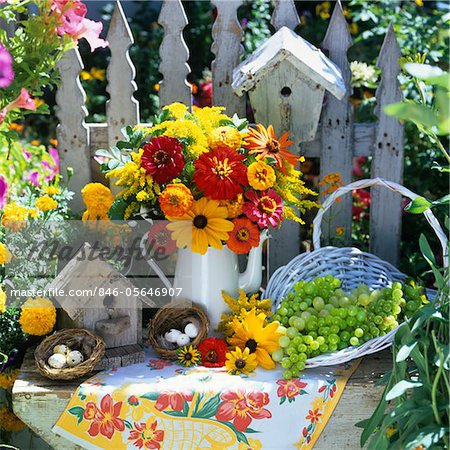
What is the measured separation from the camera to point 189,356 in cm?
222

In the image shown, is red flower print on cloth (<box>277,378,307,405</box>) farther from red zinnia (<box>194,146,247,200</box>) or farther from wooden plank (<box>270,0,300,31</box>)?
wooden plank (<box>270,0,300,31</box>)

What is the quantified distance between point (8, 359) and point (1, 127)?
0.69 metres

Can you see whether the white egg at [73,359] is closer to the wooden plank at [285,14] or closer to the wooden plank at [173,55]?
the wooden plank at [173,55]

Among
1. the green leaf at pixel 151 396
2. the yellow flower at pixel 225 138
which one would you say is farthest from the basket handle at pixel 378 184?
the green leaf at pixel 151 396

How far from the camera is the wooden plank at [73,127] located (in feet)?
8.96

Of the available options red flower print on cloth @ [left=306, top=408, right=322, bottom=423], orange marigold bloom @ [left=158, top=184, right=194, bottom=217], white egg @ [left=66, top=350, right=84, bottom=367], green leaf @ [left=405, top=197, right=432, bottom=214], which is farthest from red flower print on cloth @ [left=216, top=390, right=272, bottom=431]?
green leaf @ [left=405, top=197, right=432, bottom=214]

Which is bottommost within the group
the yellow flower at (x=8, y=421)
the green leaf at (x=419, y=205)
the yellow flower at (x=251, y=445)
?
the yellow flower at (x=8, y=421)

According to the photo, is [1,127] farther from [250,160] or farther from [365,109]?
[365,109]

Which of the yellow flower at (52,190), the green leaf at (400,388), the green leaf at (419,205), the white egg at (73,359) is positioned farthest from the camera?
the yellow flower at (52,190)

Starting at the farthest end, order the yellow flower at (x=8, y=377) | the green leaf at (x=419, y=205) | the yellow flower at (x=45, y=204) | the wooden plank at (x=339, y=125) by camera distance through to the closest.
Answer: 1. the wooden plank at (x=339, y=125)
2. the yellow flower at (x=45, y=204)
3. the yellow flower at (x=8, y=377)
4. the green leaf at (x=419, y=205)

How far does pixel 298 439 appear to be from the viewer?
2.08 metres

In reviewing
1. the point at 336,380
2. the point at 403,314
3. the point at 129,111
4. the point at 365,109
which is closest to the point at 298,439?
the point at 336,380

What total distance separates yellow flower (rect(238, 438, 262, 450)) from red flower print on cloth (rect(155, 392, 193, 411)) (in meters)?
0.18

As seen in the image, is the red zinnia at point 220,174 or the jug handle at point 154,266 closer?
the red zinnia at point 220,174
